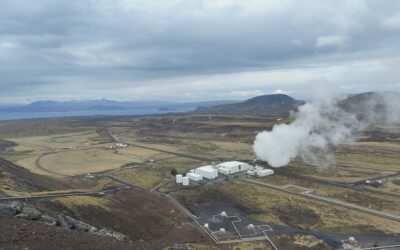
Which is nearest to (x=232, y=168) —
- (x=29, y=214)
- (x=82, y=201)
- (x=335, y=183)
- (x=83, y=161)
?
(x=335, y=183)

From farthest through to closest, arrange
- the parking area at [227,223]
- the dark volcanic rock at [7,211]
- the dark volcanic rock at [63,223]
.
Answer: the parking area at [227,223]
the dark volcanic rock at [63,223]
the dark volcanic rock at [7,211]

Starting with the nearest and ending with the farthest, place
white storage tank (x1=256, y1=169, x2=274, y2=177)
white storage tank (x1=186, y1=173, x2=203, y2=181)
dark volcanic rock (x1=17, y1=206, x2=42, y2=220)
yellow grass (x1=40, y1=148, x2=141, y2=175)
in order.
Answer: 1. dark volcanic rock (x1=17, y1=206, x2=42, y2=220)
2. white storage tank (x1=186, y1=173, x2=203, y2=181)
3. white storage tank (x1=256, y1=169, x2=274, y2=177)
4. yellow grass (x1=40, y1=148, x2=141, y2=175)

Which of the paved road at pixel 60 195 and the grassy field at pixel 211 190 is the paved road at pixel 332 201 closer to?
the grassy field at pixel 211 190

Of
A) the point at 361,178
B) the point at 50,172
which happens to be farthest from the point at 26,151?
the point at 361,178

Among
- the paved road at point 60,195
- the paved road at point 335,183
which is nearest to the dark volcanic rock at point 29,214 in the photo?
the paved road at point 60,195

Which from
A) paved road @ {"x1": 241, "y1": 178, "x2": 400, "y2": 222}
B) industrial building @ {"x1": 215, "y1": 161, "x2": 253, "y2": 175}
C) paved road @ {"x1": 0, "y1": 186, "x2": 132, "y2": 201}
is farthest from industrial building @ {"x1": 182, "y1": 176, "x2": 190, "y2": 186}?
paved road @ {"x1": 0, "y1": 186, "x2": 132, "y2": 201}

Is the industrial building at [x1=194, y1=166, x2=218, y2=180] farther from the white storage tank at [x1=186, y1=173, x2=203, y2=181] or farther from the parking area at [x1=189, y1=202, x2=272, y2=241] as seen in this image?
the parking area at [x1=189, y1=202, x2=272, y2=241]
